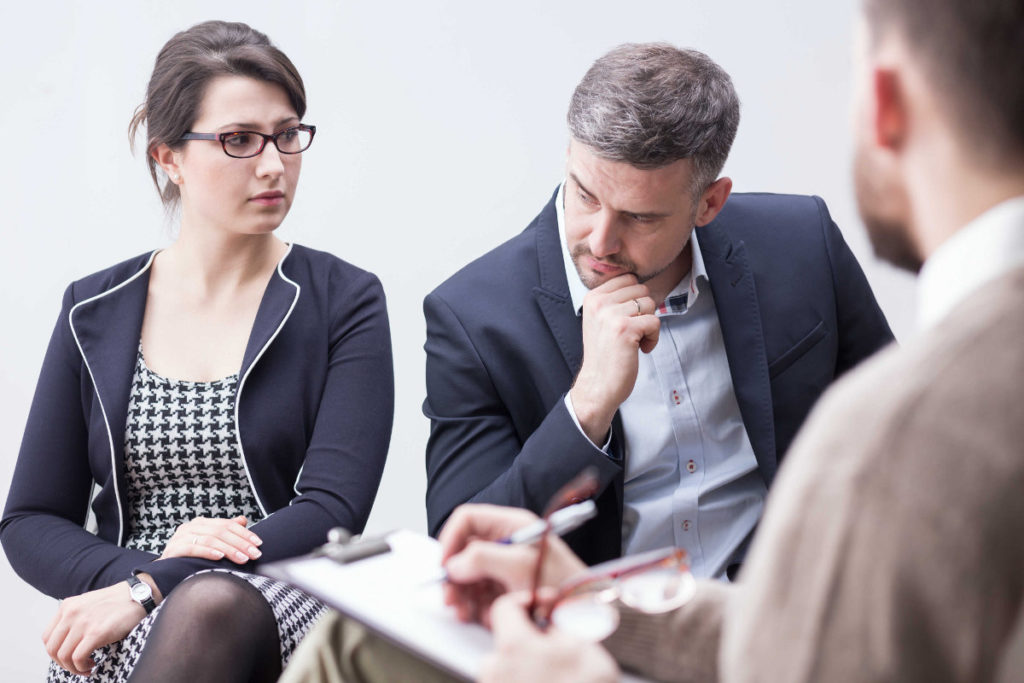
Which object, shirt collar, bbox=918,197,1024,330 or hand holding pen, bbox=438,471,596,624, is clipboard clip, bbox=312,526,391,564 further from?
shirt collar, bbox=918,197,1024,330

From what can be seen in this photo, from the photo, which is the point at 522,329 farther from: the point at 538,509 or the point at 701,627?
the point at 701,627

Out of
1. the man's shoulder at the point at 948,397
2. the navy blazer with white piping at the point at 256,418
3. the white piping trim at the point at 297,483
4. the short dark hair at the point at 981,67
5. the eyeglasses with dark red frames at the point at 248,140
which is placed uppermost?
the short dark hair at the point at 981,67

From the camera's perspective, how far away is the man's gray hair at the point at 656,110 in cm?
159

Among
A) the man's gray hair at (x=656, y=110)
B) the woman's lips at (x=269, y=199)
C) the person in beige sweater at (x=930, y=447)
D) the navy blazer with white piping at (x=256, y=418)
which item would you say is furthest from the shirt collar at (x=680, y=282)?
the person in beige sweater at (x=930, y=447)

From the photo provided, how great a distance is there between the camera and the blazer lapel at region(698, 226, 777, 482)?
5.57 feet

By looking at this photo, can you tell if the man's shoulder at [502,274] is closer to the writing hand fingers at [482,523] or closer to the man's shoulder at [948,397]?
the writing hand fingers at [482,523]

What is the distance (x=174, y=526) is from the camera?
1852mm

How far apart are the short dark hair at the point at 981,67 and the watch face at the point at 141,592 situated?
1356 millimetres

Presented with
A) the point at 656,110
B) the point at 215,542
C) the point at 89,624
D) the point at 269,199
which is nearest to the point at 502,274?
the point at 656,110

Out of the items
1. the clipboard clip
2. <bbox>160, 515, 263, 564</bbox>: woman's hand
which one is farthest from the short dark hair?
<bbox>160, 515, 263, 564</bbox>: woman's hand

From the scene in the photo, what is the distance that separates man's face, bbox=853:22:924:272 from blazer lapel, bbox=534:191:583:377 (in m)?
0.90

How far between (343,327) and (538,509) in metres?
0.58

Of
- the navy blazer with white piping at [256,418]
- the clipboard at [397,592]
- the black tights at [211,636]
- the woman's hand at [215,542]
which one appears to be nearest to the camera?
the clipboard at [397,592]

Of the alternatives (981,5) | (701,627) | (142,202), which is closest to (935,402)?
(981,5)
